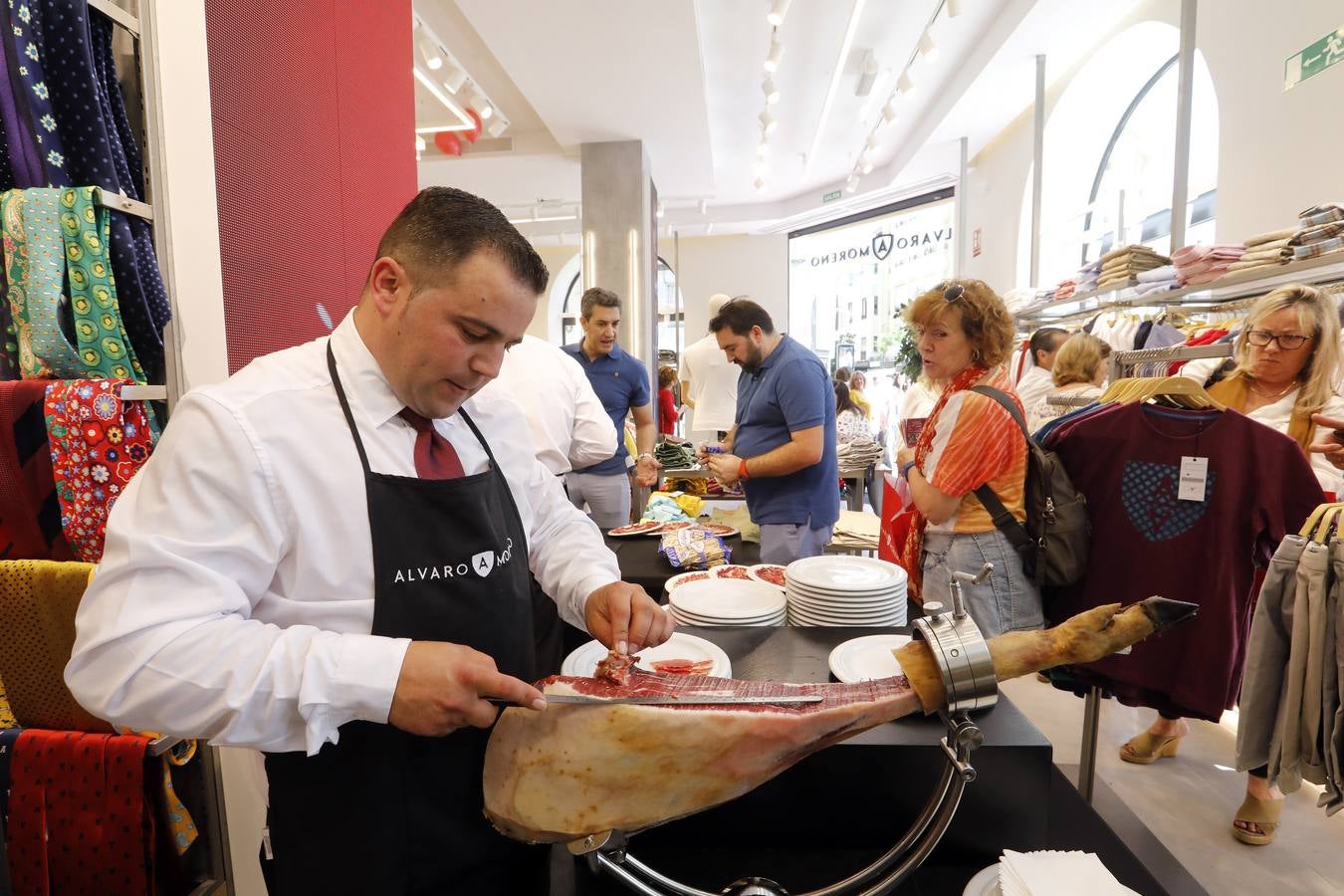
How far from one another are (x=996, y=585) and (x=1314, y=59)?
3.56m

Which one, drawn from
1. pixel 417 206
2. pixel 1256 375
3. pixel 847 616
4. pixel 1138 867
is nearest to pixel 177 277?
pixel 417 206

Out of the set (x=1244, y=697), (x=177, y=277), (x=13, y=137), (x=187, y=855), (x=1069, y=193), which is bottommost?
(x=187, y=855)

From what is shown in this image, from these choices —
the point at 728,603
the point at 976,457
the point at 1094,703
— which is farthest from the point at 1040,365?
the point at 728,603

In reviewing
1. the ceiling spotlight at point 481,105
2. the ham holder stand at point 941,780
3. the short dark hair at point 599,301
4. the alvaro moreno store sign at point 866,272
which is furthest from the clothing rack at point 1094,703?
the alvaro moreno store sign at point 866,272

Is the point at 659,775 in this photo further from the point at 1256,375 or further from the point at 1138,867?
the point at 1256,375

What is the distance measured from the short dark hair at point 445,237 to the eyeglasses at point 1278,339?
3034 millimetres

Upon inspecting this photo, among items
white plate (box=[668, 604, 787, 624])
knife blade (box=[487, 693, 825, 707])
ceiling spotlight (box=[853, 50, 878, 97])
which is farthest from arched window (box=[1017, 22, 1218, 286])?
knife blade (box=[487, 693, 825, 707])

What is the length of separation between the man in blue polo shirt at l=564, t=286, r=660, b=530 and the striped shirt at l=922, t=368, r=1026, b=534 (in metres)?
2.13

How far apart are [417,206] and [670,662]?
3.28ft

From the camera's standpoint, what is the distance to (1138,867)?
1.31 m

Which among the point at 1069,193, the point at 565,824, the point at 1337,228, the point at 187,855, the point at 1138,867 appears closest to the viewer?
the point at 565,824

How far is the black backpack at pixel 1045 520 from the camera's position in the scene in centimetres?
216

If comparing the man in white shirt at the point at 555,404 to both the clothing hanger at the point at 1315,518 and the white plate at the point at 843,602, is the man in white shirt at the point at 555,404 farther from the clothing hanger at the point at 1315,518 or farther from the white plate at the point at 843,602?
the clothing hanger at the point at 1315,518

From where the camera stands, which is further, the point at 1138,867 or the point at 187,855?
the point at 187,855
